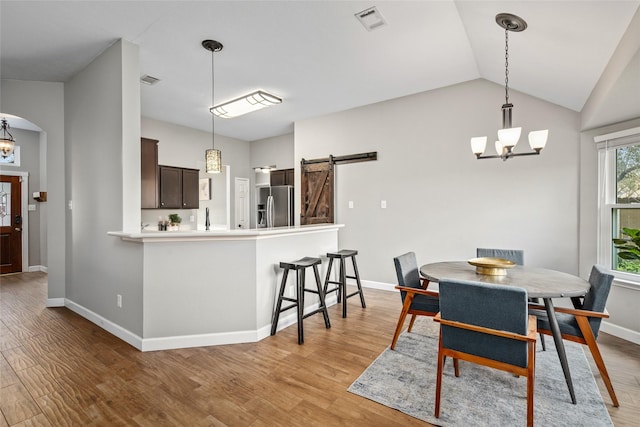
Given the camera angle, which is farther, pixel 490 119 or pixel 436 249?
pixel 436 249

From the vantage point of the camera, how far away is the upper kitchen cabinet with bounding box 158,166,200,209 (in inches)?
212

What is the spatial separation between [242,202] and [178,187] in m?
1.72

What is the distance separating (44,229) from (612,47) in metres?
9.28

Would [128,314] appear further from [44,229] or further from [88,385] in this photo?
[44,229]

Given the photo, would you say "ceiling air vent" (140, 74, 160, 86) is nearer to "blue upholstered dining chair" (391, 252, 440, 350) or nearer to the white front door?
the white front door

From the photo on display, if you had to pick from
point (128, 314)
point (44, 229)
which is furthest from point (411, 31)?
point (44, 229)

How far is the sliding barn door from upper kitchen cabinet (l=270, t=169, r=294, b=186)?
90 cm

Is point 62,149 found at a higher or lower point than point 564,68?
lower

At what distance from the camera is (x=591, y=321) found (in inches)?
80.4

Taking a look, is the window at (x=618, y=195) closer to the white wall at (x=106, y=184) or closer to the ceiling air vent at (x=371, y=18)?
the ceiling air vent at (x=371, y=18)

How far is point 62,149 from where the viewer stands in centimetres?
395

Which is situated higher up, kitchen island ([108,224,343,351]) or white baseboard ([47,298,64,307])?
kitchen island ([108,224,343,351])

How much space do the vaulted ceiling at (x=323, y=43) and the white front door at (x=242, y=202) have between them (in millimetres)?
2977

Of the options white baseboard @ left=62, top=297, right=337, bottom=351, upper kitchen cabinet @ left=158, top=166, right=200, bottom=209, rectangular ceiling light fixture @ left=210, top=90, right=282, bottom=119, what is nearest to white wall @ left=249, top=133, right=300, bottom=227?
upper kitchen cabinet @ left=158, top=166, right=200, bottom=209
